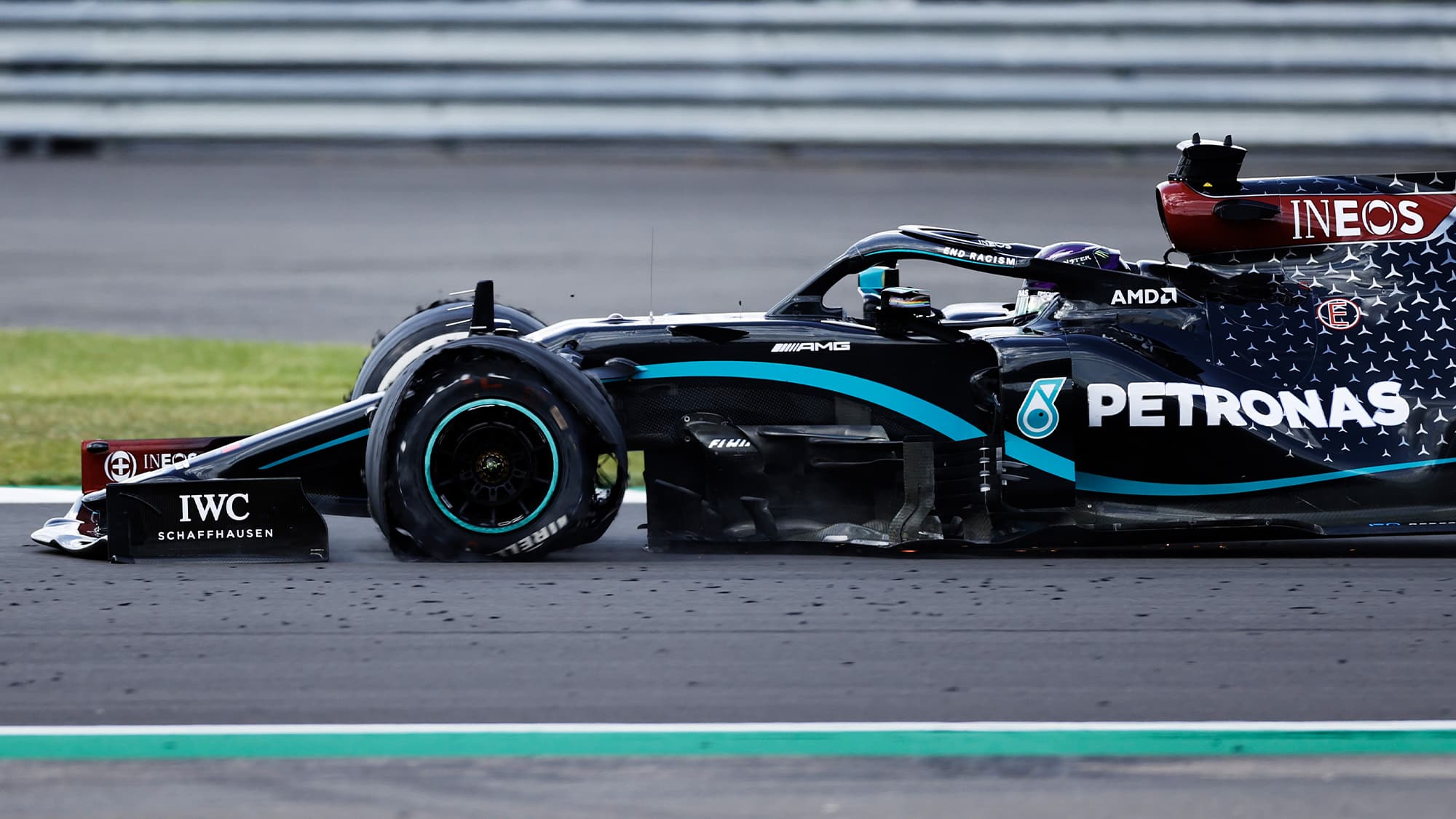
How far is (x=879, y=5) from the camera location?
68.9ft

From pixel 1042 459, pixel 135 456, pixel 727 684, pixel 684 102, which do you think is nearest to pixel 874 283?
pixel 1042 459

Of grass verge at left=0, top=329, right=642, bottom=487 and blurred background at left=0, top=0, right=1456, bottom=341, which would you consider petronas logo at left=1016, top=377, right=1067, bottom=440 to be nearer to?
grass verge at left=0, top=329, right=642, bottom=487

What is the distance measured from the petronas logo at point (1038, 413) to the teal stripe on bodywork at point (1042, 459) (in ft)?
0.14

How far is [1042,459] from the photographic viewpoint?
19.4ft

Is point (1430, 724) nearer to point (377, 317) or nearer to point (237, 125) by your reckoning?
point (377, 317)

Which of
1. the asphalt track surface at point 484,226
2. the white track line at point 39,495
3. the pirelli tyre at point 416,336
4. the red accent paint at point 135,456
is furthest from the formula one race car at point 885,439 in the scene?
the asphalt track surface at point 484,226

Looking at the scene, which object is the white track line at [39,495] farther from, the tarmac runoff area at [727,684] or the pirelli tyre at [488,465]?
the pirelli tyre at [488,465]

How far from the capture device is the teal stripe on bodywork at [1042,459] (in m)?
5.93

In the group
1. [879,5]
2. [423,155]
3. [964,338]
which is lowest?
[964,338]

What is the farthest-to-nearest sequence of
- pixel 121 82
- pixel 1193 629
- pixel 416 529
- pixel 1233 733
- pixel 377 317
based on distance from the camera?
pixel 121 82
pixel 377 317
pixel 416 529
pixel 1193 629
pixel 1233 733

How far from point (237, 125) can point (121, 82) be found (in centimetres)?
134

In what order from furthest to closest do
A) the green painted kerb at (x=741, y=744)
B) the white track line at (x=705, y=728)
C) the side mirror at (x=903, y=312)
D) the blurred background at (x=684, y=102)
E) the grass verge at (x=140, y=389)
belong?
the blurred background at (x=684, y=102)
the grass verge at (x=140, y=389)
the side mirror at (x=903, y=312)
the white track line at (x=705, y=728)
the green painted kerb at (x=741, y=744)

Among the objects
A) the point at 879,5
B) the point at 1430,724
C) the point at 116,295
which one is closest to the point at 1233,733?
the point at 1430,724

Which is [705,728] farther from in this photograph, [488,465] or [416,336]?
[416,336]
